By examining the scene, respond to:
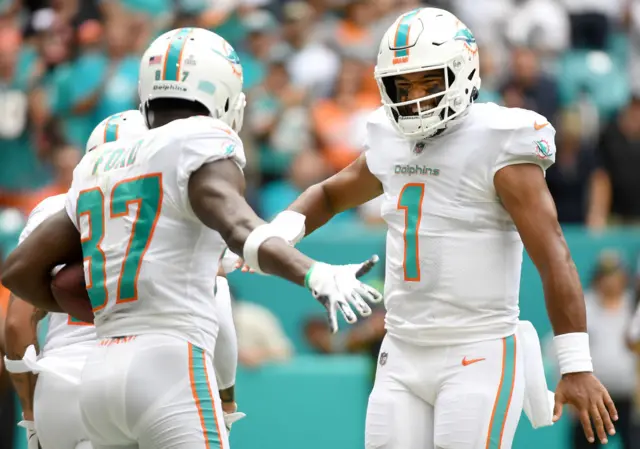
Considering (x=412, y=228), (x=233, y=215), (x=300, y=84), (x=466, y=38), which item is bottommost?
(x=300, y=84)

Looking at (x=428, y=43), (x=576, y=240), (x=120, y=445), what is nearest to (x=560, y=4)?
(x=576, y=240)

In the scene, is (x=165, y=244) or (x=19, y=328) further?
(x=19, y=328)

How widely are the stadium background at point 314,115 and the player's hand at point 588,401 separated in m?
3.40

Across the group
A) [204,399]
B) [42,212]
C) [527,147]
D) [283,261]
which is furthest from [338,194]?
[283,261]

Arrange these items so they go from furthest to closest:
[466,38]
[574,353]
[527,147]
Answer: [466,38] → [527,147] → [574,353]

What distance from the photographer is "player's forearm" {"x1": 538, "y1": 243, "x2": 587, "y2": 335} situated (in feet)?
13.9

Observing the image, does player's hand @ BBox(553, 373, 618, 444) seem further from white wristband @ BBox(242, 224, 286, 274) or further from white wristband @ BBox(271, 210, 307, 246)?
white wristband @ BBox(242, 224, 286, 274)

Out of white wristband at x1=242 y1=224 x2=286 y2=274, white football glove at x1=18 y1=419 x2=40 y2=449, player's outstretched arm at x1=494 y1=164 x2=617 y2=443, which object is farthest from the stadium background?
white wristband at x1=242 y1=224 x2=286 y2=274

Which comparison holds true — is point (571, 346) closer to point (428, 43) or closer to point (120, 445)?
point (428, 43)

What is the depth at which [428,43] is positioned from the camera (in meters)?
4.48

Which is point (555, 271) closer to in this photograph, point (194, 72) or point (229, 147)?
point (229, 147)

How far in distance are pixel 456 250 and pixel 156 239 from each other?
1163 mm

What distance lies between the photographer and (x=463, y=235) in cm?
448

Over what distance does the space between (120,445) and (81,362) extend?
812 millimetres
